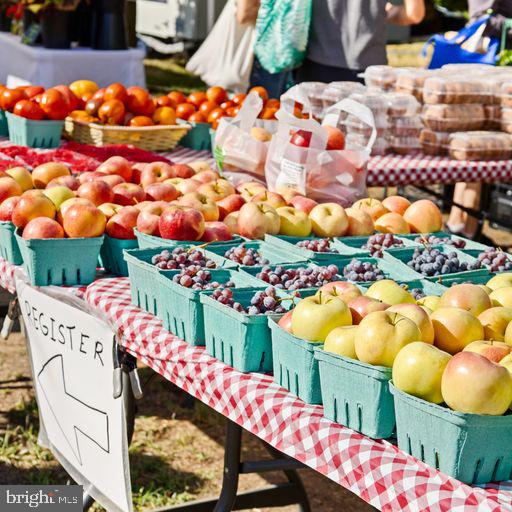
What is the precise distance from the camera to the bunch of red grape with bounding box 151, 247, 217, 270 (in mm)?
2209

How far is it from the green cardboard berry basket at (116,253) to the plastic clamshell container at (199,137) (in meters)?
1.82

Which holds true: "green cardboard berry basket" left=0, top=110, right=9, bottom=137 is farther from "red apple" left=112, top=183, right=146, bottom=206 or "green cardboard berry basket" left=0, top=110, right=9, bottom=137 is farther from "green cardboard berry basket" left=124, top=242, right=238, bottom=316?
"green cardboard berry basket" left=124, top=242, right=238, bottom=316

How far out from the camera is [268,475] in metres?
3.51

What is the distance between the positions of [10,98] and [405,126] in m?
1.78

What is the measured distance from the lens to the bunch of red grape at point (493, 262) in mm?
2334

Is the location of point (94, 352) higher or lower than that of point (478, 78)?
lower

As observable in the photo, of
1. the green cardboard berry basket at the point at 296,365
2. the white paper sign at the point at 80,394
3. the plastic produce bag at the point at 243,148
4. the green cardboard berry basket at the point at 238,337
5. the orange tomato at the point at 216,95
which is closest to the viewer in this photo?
the green cardboard berry basket at the point at 296,365

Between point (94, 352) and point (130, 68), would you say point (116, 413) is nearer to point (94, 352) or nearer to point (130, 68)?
point (94, 352)

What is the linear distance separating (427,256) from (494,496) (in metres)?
0.93

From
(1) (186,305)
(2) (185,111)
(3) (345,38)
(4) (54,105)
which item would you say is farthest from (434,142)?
(1) (186,305)

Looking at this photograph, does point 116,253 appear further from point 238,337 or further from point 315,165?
point 315,165

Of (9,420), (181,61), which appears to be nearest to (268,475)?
(9,420)

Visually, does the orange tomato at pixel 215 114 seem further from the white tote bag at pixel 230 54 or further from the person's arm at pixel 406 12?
the white tote bag at pixel 230 54

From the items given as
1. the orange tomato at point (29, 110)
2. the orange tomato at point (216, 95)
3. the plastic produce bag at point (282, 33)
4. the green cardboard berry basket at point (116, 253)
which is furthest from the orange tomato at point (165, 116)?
the green cardboard berry basket at point (116, 253)
